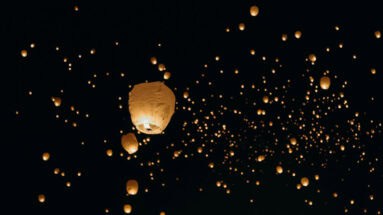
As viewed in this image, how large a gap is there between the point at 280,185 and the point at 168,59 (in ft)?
4.18

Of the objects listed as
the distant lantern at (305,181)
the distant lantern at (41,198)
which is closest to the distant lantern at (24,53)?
the distant lantern at (41,198)

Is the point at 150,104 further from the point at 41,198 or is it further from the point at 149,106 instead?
the point at 41,198

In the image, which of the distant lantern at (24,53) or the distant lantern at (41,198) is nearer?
the distant lantern at (24,53)

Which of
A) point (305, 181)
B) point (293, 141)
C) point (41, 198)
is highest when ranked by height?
point (293, 141)

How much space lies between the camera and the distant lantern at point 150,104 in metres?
2.38

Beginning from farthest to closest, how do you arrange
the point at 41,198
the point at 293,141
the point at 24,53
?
the point at 293,141, the point at 41,198, the point at 24,53

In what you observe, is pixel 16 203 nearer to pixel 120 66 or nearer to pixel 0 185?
pixel 0 185

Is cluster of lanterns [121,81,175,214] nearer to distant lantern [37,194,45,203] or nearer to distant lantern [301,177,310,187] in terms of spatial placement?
distant lantern [37,194,45,203]

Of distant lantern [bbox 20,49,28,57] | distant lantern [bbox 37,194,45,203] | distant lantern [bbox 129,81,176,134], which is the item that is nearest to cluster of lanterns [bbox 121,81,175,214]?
distant lantern [bbox 129,81,176,134]

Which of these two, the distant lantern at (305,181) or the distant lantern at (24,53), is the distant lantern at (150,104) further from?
the distant lantern at (305,181)

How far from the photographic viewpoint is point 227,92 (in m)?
3.71

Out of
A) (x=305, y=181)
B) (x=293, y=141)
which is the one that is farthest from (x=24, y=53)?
(x=305, y=181)

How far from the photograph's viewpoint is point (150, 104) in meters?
2.38

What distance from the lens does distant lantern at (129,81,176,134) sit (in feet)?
7.80
